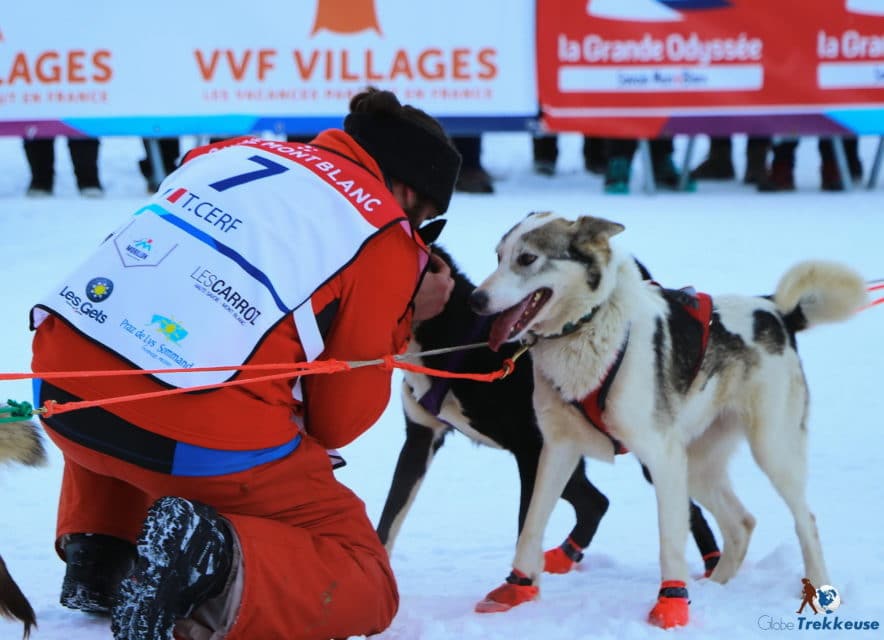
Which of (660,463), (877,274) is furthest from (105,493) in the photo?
(877,274)

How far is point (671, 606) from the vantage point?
2.66 meters

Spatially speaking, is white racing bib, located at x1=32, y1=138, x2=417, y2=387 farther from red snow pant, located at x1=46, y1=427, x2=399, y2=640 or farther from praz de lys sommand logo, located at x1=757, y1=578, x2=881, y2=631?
praz de lys sommand logo, located at x1=757, y1=578, x2=881, y2=631

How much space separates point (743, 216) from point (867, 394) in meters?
2.80

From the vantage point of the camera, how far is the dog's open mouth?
8.94 feet

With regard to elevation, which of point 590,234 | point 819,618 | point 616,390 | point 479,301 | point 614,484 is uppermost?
point 590,234

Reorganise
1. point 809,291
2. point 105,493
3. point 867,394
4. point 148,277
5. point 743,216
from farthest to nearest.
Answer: point 743,216
point 867,394
point 809,291
point 105,493
point 148,277

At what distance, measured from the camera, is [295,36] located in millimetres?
7496

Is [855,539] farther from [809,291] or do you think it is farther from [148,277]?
[148,277]

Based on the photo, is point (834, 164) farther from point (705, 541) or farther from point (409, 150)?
point (409, 150)

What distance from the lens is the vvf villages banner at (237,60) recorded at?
24.5 feet

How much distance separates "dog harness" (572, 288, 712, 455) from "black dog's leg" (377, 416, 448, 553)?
1.83 feet

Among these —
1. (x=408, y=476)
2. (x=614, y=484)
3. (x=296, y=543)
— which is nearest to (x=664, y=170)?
(x=614, y=484)

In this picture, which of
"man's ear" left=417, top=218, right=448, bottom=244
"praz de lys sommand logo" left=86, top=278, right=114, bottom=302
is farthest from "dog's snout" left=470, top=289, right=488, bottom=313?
"praz de lys sommand logo" left=86, top=278, right=114, bottom=302

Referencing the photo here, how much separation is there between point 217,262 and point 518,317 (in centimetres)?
78
